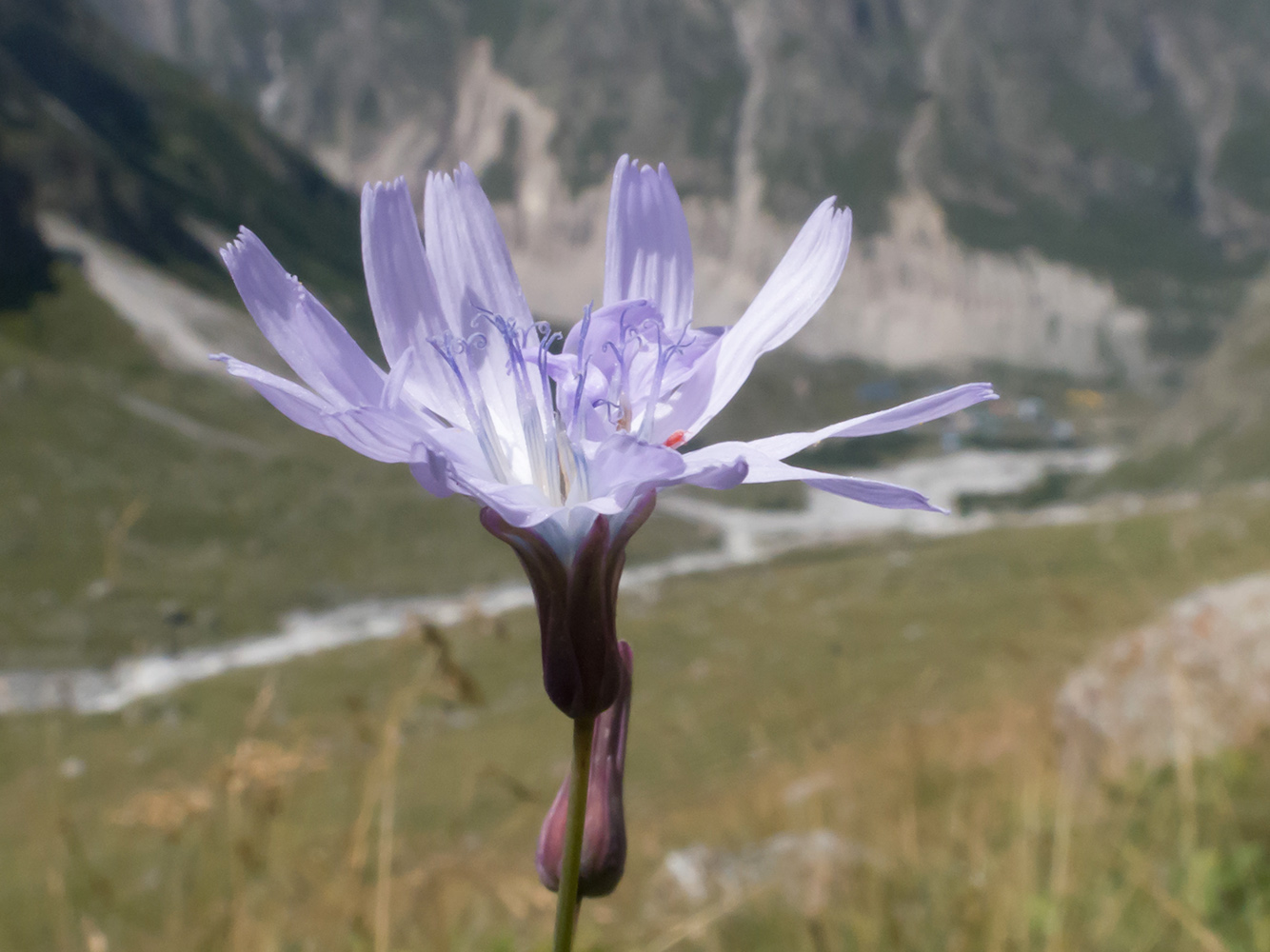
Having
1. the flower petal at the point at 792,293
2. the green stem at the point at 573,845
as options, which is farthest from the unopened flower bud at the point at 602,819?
the flower petal at the point at 792,293

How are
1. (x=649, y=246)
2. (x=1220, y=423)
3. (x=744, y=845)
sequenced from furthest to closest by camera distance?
(x=1220, y=423), (x=744, y=845), (x=649, y=246)

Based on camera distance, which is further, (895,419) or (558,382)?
(558,382)

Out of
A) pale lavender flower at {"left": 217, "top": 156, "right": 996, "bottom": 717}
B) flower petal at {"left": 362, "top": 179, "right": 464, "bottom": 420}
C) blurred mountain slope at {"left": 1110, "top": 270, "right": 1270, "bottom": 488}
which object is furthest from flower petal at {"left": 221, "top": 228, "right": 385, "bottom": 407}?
blurred mountain slope at {"left": 1110, "top": 270, "right": 1270, "bottom": 488}

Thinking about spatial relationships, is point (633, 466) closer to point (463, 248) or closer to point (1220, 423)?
point (463, 248)

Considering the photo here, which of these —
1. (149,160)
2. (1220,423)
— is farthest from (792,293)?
(149,160)

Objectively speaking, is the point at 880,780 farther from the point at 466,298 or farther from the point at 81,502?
the point at 81,502

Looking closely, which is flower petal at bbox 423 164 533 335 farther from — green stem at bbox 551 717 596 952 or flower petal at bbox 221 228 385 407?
green stem at bbox 551 717 596 952

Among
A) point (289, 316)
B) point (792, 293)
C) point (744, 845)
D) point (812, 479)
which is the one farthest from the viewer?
point (744, 845)
